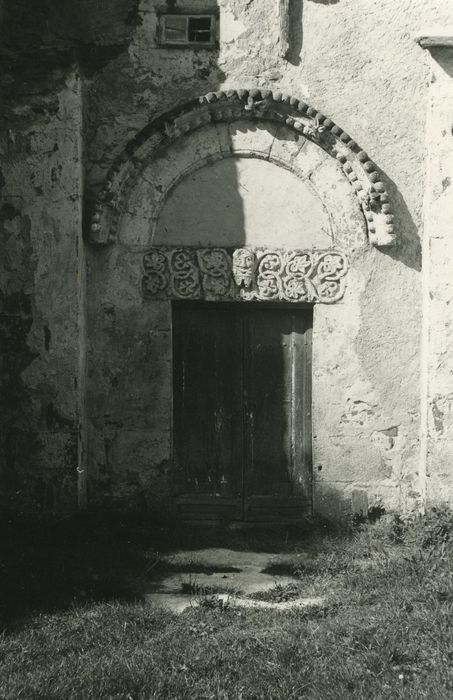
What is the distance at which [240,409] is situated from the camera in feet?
26.0

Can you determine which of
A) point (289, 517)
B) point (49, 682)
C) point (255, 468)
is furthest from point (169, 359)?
point (49, 682)

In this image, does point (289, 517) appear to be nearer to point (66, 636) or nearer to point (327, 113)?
point (66, 636)

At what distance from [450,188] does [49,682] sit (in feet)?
16.5

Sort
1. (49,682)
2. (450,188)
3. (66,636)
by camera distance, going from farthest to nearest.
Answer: (450,188) → (66,636) → (49,682)

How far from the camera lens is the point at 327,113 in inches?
302

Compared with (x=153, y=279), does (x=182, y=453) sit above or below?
below

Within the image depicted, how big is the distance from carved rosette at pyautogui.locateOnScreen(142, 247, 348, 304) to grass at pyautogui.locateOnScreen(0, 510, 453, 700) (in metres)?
2.45

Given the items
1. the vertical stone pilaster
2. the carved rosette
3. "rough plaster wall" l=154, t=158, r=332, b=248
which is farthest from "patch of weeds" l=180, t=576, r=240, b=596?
"rough plaster wall" l=154, t=158, r=332, b=248

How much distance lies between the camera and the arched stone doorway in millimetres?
7660

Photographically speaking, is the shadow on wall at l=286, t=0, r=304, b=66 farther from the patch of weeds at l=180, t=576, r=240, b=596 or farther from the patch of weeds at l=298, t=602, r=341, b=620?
the patch of weeds at l=298, t=602, r=341, b=620

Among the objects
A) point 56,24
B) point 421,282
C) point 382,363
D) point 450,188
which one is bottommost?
point 382,363

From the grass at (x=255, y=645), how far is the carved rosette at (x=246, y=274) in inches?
96.3

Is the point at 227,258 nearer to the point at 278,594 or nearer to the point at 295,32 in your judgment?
the point at 295,32

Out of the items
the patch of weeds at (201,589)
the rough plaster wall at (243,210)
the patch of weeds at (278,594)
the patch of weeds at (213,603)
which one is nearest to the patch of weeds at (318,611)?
the patch of weeds at (278,594)
